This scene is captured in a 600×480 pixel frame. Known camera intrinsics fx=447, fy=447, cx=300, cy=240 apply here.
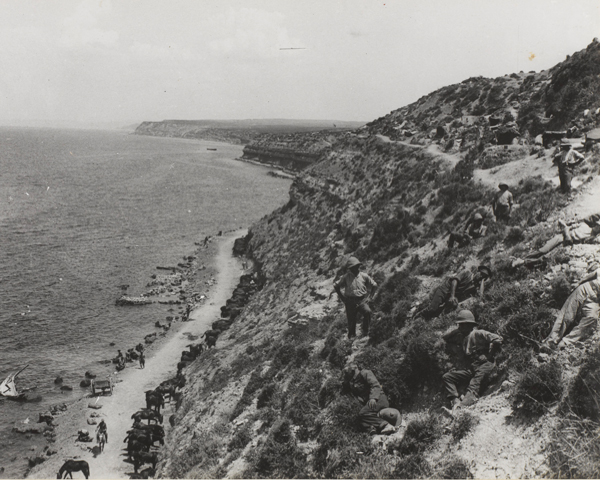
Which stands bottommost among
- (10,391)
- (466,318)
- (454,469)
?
(10,391)

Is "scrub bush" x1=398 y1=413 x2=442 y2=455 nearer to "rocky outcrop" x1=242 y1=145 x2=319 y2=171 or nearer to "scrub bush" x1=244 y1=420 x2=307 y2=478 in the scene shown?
"scrub bush" x1=244 y1=420 x2=307 y2=478

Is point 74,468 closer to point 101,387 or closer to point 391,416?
point 101,387

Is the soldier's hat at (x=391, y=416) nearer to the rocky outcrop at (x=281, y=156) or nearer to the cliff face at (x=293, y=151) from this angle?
the cliff face at (x=293, y=151)

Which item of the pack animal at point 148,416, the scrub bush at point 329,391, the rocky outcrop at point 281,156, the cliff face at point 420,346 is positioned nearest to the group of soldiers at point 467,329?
the cliff face at point 420,346

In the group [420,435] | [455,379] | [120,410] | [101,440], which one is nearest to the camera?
[420,435]

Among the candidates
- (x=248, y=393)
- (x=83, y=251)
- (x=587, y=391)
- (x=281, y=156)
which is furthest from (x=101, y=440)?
(x=281, y=156)

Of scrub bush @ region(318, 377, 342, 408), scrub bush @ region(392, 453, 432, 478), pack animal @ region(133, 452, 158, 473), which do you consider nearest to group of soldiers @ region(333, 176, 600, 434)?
scrub bush @ region(392, 453, 432, 478)

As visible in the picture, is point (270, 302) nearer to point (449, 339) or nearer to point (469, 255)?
point (469, 255)
